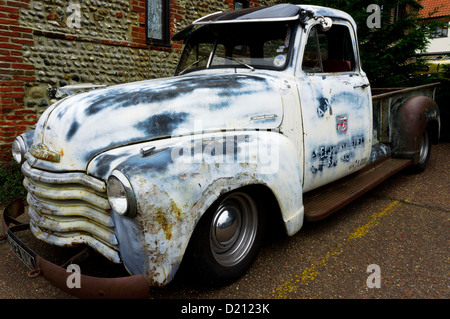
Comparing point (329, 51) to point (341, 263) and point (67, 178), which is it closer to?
point (341, 263)

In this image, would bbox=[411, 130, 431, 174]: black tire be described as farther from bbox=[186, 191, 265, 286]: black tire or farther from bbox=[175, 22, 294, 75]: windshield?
bbox=[186, 191, 265, 286]: black tire

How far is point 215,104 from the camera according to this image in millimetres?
2574

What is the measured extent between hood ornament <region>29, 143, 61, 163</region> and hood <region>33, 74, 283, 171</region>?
0.08ft

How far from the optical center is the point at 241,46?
3.45 metres

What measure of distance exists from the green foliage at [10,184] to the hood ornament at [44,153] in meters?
2.00

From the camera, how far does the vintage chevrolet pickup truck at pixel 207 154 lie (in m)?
2.02

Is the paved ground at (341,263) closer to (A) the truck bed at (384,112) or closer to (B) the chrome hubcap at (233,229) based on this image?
(B) the chrome hubcap at (233,229)

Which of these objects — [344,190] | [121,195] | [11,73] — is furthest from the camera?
[11,73]

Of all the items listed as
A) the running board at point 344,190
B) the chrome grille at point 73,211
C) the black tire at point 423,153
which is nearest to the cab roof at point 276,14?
the running board at point 344,190

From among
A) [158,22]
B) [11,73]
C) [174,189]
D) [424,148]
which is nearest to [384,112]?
[424,148]

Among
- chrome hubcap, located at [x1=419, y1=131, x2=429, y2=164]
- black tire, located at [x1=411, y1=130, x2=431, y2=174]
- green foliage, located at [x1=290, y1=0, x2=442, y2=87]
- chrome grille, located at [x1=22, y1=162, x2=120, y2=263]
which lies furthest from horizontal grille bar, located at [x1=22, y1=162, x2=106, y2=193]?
green foliage, located at [x1=290, y1=0, x2=442, y2=87]

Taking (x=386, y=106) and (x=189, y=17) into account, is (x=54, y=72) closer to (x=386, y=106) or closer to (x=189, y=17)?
(x=189, y=17)

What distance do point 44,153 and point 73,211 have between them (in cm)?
47

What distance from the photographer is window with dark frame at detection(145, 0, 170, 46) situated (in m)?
8.11
